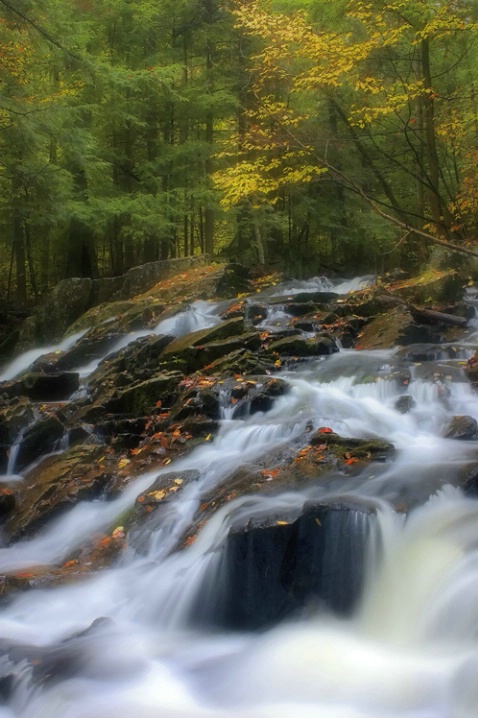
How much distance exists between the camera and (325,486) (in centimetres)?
545

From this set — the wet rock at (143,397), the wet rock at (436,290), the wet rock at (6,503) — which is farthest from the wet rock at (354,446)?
the wet rock at (436,290)

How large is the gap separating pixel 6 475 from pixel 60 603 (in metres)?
3.65

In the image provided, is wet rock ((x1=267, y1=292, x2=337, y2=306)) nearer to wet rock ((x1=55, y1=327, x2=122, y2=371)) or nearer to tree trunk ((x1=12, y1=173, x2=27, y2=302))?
wet rock ((x1=55, y1=327, x2=122, y2=371))

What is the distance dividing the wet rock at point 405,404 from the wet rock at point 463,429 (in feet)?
2.67

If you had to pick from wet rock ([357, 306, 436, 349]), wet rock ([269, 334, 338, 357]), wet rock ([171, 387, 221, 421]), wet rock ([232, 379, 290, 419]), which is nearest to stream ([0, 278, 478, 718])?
wet rock ([232, 379, 290, 419])

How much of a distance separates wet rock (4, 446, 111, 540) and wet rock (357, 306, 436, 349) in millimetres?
5182

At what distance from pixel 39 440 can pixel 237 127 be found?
14.4m

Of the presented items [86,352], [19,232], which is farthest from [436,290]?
[19,232]

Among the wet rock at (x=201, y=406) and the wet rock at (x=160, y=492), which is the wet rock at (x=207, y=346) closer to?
the wet rock at (x=201, y=406)

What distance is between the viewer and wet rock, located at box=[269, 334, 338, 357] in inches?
387

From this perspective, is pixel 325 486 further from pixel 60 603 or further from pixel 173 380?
pixel 173 380

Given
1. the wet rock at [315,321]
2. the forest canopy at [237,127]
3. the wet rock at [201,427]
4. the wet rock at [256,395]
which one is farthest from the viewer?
the forest canopy at [237,127]

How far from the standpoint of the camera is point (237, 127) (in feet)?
63.4

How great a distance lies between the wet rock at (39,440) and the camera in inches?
332
